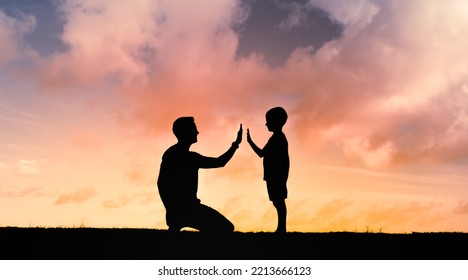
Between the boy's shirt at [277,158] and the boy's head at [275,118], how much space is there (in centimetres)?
20

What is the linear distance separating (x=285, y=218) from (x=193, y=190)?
2.57 m

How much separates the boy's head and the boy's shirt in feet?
0.64

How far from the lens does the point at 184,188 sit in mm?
13148

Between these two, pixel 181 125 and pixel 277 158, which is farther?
pixel 277 158

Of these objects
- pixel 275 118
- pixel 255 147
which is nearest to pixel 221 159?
pixel 255 147

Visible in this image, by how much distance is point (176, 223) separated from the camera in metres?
13.3

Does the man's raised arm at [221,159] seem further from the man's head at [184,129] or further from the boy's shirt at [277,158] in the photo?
the boy's shirt at [277,158]

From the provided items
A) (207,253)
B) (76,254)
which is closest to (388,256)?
(207,253)

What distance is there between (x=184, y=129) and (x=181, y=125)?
0.38 feet

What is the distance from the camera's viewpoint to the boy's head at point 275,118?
1437 centimetres

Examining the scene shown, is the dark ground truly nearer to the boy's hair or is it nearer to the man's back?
the man's back

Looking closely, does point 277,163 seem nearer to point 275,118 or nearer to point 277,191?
point 277,191

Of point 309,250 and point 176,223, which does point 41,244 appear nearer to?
point 176,223

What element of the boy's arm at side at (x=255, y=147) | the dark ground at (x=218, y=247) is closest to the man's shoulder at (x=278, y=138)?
the boy's arm at side at (x=255, y=147)
